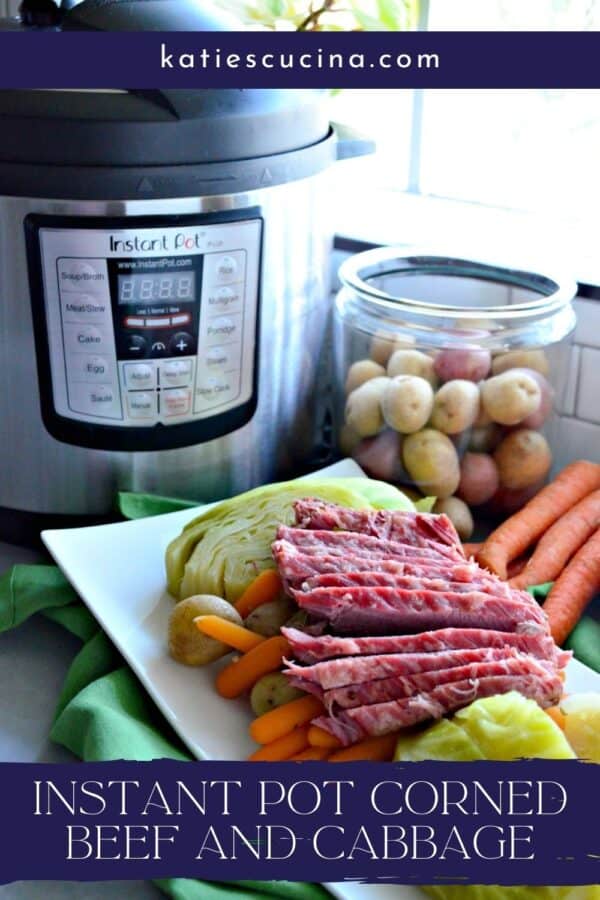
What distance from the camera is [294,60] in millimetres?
976

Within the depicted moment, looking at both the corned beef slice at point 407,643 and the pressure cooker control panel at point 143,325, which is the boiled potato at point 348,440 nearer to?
the pressure cooker control panel at point 143,325

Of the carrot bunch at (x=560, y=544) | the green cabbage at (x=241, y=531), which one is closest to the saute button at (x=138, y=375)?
the green cabbage at (x=241, y=531)

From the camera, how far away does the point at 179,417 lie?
3.38 ft

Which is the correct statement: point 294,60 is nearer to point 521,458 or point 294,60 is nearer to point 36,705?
point 521,458

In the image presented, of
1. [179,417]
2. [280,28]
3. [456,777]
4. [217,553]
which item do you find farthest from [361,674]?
[280,28]

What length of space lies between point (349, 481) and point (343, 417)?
5.6 inches

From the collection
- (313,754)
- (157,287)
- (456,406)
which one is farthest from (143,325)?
(313,754)

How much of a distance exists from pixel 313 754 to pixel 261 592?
15 cm

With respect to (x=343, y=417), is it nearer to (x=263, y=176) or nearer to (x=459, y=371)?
(x=459, y=371)

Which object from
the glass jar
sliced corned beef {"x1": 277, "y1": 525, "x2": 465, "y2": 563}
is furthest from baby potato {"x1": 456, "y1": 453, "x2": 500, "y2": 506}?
sliced corned beef {"x1": 277, "y1": 525, "x2": 465, "y2": 563}

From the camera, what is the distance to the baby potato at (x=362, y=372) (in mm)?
1122

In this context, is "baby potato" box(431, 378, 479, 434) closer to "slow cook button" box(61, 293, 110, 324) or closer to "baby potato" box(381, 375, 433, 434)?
"baby potato" box(381, 375, 433, 434)

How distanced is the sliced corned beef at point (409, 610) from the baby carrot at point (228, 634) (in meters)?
0.06

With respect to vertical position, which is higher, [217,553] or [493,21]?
[493,21]
